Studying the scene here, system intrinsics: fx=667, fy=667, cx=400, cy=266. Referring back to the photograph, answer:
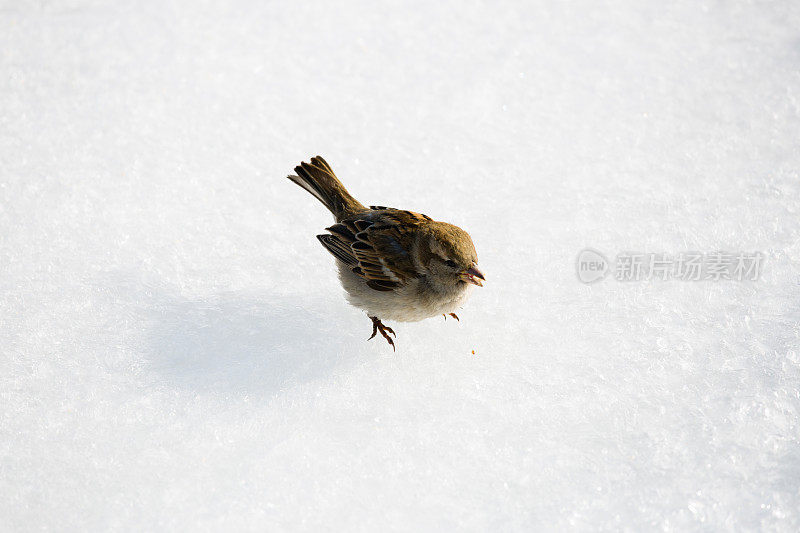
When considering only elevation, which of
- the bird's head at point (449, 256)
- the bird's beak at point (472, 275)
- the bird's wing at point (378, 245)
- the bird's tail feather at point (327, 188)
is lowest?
the bird's beak at point (472, 275)

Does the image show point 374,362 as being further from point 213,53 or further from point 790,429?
point 213,53

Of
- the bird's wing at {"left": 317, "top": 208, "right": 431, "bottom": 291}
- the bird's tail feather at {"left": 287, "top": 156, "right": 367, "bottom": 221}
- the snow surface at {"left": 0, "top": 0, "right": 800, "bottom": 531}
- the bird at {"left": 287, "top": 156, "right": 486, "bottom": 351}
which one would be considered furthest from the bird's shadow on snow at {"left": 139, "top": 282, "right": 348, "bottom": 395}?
the bird's tail feather at {"left": 287, "top": 156, "right": 367, "bottom": 221}

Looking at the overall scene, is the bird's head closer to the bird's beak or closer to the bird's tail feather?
the bird's beak

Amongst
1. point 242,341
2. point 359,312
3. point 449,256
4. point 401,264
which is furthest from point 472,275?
point 242,341

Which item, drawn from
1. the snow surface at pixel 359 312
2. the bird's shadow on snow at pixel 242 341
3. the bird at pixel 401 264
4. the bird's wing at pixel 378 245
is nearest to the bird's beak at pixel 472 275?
the bird at pixel 401 264

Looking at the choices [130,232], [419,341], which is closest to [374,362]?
[419,341]

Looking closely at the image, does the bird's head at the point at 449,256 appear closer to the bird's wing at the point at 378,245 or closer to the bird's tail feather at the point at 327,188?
the bird's wing at the point at 378,245

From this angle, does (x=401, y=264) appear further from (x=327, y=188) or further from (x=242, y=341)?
(x=242, y=341)
